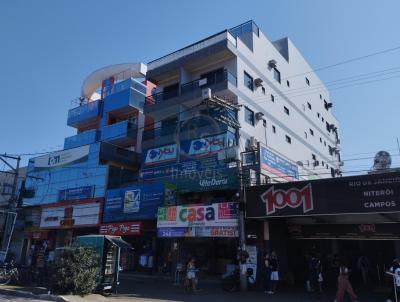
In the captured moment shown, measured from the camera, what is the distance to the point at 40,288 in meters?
16.3

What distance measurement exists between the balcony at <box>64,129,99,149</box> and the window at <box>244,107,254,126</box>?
16.4 meters

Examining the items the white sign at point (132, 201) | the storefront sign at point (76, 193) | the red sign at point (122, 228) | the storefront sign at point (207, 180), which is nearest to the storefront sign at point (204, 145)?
the storefront sign at point (207, 180)

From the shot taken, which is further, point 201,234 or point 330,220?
point 330,220

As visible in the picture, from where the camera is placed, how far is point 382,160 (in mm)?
23406

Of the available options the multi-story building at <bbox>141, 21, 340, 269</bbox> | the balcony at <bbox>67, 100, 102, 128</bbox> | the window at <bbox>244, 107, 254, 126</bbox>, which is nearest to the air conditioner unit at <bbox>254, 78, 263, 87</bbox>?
the multi-story building at <bbox>141, 21, 340, 269</bbox>

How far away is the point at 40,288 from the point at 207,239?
10755 millimetres

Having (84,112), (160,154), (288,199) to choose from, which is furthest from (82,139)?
(288,199)

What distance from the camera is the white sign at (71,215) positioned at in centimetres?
2995

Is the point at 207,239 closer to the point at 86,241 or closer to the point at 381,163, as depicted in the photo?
the point at 86,241

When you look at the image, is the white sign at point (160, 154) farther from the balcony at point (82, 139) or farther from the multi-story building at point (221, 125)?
the balcony at point (82, 139)

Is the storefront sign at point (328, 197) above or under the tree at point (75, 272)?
above

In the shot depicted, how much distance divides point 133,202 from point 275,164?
10.9 metres

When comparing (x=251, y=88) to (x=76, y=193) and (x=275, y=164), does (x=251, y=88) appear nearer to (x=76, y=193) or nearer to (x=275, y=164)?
(x=275, y=164)

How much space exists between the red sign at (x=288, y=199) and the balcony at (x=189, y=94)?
11.4 m
